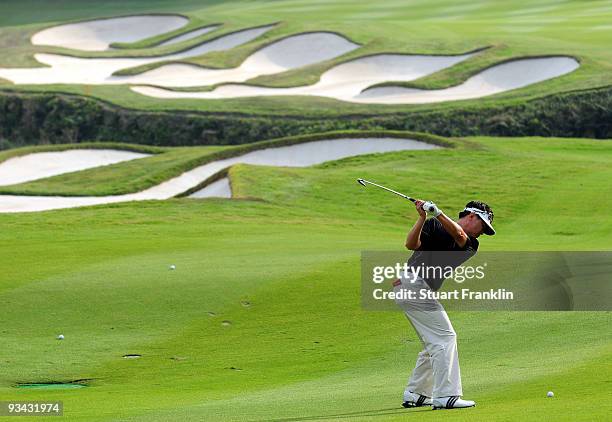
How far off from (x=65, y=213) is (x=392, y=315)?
45.4 feet

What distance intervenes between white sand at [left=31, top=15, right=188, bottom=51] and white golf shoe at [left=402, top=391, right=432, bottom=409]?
7962 cm

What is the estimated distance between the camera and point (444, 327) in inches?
448

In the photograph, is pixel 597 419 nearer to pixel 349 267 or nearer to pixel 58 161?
pixel 349 267

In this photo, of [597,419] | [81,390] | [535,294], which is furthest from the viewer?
[535,294]

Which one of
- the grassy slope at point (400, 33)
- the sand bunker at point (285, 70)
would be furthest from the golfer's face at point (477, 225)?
the sand bunker at point (285, 70)

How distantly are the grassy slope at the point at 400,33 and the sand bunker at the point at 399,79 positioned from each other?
0.76 meters

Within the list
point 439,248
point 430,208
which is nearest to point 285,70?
point 439,248

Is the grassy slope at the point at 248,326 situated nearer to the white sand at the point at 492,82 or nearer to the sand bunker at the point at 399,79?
the white sand at the point at 492,82

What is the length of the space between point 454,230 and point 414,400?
1695 millimetres

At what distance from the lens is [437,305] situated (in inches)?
451

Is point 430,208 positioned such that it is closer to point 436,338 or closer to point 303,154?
point 436,338

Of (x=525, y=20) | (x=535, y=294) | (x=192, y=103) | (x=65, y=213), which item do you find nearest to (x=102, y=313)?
(x=535, y=294)

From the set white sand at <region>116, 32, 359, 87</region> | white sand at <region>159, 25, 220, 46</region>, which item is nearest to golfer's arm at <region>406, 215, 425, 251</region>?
white sand at <region>116, 32, 359, 87</region>

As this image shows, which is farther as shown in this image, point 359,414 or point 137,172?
point 137,172
